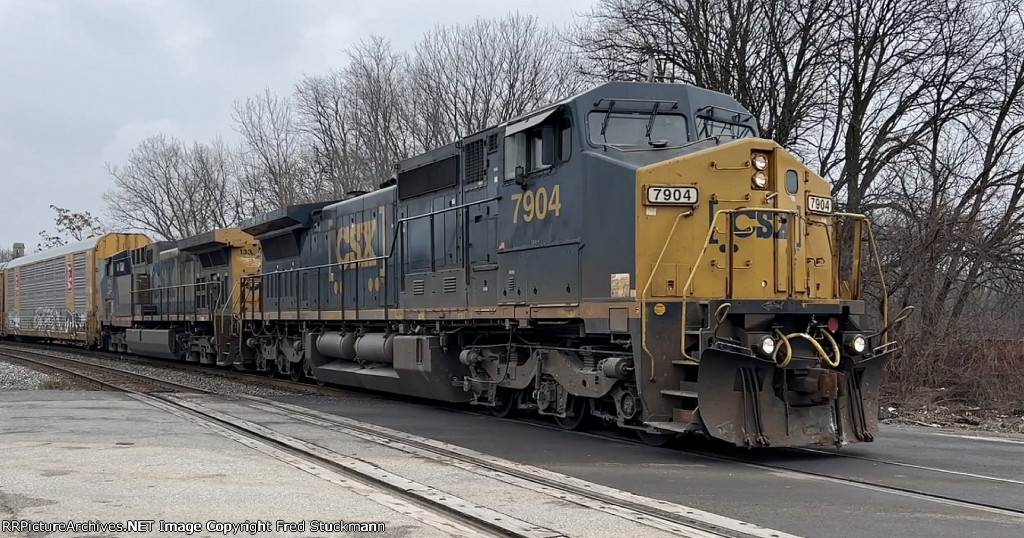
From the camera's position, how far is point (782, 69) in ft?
67.4

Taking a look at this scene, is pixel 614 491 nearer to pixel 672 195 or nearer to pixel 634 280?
pixel 634 280

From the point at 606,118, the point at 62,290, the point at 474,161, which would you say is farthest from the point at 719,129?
the point at 62,290

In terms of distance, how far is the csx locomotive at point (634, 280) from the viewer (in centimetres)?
856

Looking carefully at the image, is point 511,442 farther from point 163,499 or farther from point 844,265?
point 844,265

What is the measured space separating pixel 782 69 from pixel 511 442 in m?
13.9

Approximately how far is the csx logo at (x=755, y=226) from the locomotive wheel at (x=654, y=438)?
199 centimetres

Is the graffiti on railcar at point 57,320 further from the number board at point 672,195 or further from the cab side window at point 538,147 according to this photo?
the number board at point 672,195

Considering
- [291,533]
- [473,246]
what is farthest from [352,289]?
[291,533]

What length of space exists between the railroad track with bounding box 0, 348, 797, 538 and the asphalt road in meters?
0.31

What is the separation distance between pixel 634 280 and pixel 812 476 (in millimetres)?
2443

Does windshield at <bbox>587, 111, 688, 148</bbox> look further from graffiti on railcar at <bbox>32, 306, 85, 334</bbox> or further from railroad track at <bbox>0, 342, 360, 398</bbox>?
graffiti on railcar at <bbox>32, 306, 85, 334</bbox>

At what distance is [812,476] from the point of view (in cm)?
783

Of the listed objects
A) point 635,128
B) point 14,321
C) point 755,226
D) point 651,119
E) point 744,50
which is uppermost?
point 744,50

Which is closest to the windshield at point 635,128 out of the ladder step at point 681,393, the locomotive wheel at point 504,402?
the ladder step at point 681,393
